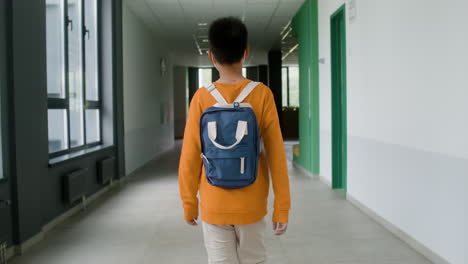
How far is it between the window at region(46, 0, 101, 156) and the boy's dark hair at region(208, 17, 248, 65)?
3.14 meters

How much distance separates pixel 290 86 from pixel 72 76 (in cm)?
1361

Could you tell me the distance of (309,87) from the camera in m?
6.66

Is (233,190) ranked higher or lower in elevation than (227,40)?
lower

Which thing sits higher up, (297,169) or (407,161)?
(407,161)

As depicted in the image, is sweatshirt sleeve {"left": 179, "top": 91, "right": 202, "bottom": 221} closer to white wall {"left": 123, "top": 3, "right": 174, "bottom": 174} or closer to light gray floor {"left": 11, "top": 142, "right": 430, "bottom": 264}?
light gray floor {"left": 11, "top": 142, "right": 430, "bottom": 264}

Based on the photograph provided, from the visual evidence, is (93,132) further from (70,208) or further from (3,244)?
(3,244)

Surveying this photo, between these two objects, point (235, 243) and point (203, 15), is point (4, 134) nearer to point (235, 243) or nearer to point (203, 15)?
point (235, 243)

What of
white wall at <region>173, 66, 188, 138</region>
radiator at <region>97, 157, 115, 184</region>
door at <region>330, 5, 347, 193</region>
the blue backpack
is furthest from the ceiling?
white wall at <region>173, 66, 188, 138</region>

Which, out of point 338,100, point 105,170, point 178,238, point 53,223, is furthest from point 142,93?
point 178,238

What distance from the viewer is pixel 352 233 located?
3543mm

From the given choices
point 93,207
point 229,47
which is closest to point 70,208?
point 93,207

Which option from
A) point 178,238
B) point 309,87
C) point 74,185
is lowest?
point 178,238

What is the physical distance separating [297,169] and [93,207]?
401cm

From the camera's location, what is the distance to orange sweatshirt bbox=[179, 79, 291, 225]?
1.41 metres
